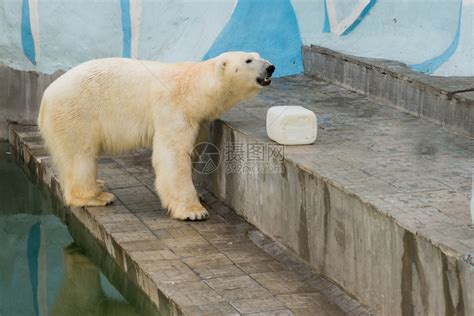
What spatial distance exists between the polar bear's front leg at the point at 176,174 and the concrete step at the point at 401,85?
5.47 feet

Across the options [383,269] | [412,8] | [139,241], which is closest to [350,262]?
[383,269]

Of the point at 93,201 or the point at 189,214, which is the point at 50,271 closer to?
the point at 93,201

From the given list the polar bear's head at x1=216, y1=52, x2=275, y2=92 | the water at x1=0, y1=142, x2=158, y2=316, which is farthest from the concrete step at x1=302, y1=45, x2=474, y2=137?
the water at x1=0, y1=142, x2=158, y2=316

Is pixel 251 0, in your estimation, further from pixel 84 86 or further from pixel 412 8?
pixel 84 86

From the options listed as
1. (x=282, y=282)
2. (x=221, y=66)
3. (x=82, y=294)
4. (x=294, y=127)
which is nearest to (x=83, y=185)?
(x=82, y=294)

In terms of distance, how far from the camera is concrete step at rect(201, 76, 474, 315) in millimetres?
4070

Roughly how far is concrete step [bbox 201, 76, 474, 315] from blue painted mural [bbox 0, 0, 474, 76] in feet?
3.67

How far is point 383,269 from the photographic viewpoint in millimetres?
4398

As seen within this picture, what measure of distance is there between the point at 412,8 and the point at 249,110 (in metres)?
1.74

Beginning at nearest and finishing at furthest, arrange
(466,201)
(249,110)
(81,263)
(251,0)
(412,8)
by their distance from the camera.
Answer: (466,201)
(81,263)
(249,110)
(412,8)
(251,0)

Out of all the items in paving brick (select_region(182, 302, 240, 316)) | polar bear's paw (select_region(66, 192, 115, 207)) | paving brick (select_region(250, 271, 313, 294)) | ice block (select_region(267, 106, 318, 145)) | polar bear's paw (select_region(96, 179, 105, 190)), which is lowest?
paving brick (select_region(250, 271, 313, 294))

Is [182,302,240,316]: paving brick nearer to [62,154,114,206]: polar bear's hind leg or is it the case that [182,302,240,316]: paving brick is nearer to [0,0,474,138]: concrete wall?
[62,154,114,206]: polar bear's hind leg

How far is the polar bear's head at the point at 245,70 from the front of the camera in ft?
19.0

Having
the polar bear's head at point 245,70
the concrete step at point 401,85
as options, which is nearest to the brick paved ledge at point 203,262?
the polar bear's head at point 245,70
